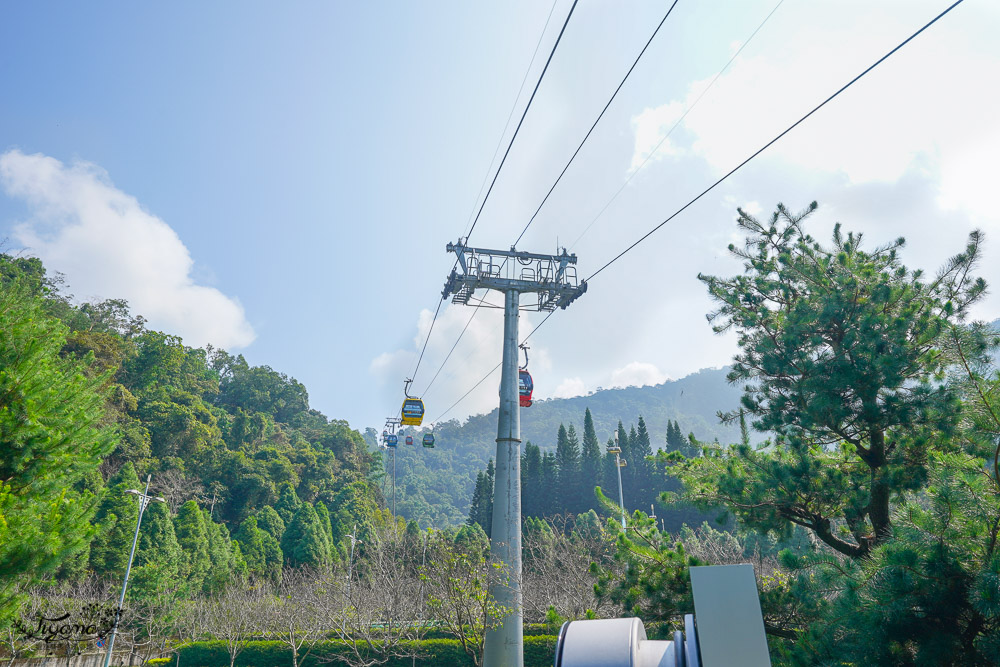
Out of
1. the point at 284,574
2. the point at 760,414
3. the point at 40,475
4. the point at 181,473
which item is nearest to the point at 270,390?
the point at 181,473

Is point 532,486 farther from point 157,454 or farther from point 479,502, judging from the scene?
point 157,454

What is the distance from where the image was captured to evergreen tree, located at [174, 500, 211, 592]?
1165 inches

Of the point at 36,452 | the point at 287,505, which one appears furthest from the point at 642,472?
the point at 36,452

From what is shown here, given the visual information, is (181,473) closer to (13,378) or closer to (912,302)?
(13,378)

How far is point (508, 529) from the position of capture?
9555mm

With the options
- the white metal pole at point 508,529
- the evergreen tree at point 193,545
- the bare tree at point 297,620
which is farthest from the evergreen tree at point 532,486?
the white metal pole at point 508,529

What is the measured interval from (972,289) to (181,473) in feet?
157

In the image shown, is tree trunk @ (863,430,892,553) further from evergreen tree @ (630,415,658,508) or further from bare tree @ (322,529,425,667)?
evergreen tree @ (630,415,658,508)

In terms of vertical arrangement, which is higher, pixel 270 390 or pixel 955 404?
pixel 270 390

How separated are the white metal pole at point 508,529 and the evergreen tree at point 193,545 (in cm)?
2627

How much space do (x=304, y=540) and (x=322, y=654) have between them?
2009cm

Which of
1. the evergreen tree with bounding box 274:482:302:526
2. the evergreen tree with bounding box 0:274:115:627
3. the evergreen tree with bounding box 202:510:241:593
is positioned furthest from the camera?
the evergreen tree with bounding box 274:482:302:526

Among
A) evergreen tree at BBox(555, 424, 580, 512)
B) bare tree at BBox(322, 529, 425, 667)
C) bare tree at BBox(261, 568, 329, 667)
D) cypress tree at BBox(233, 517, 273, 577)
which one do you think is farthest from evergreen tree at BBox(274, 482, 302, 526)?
evergreen tree at BBox(555, 424, 580, 512)

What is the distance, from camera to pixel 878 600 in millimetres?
4230
